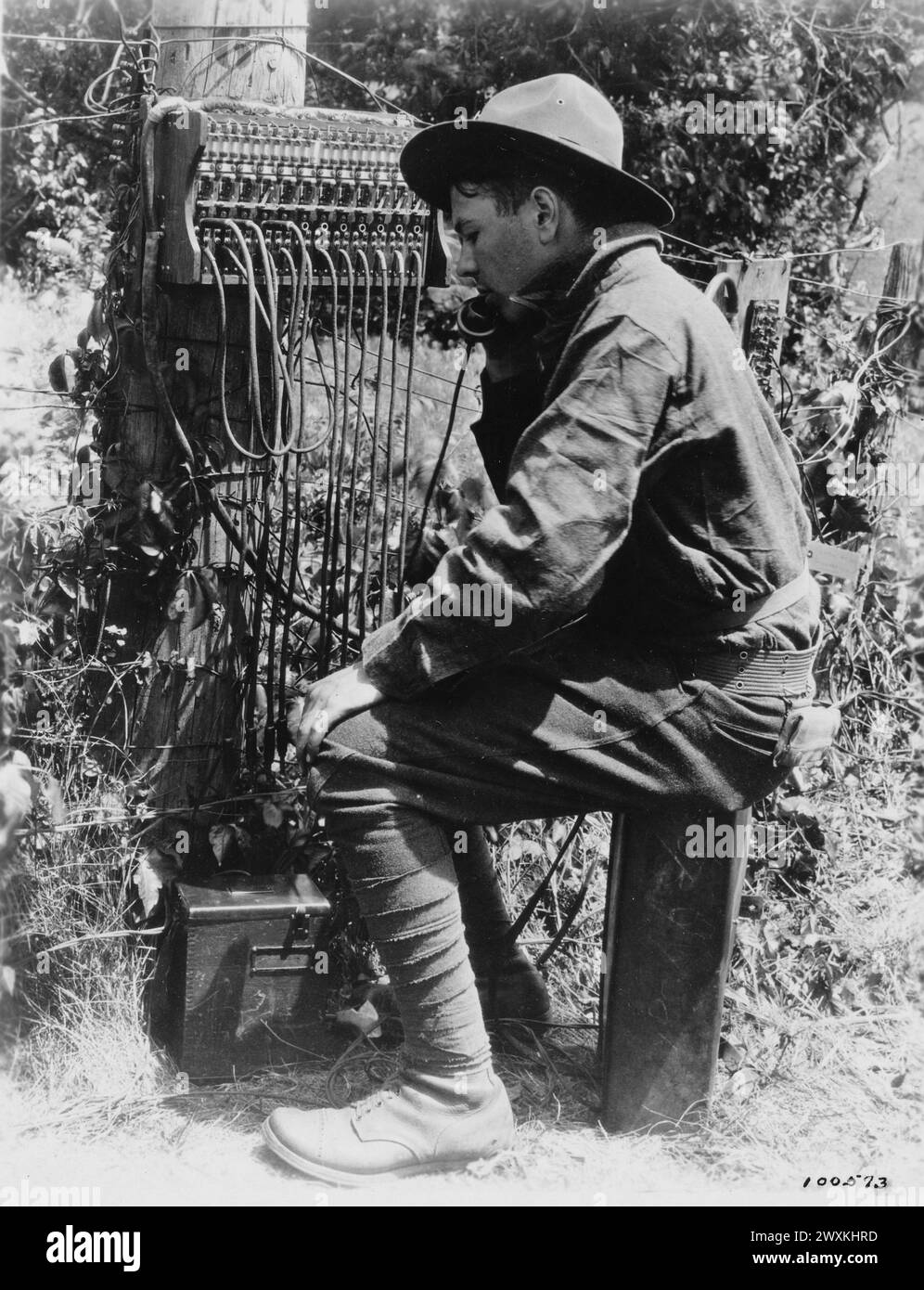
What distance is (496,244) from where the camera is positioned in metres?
2.99

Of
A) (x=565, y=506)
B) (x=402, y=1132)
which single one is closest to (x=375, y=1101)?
(x=402, y=1132)

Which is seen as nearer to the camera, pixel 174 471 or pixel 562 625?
pixel 562 625

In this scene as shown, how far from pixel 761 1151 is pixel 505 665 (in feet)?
4.41

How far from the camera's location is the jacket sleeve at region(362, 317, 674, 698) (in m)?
2.62

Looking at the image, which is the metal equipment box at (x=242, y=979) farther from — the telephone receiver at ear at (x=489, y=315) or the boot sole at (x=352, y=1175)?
the telephone receiver at ear at (x=489, y=315)

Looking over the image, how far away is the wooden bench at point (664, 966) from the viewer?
121 inches

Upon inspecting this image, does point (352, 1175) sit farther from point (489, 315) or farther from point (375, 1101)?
point (489, 315)

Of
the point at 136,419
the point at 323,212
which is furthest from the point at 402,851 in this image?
the point at 323,212

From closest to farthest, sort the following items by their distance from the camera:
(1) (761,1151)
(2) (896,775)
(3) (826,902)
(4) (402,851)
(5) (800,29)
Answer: (4) (402,851), (1) (761,1151), (3) (826,902), (2) (896,775), (5) (800,29)

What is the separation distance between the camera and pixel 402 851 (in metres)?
2.87

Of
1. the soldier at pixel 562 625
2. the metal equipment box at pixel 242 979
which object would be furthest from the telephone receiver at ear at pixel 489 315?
the metal equipment box at pixel 242 979

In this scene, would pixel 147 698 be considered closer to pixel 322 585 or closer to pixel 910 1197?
pixel 322 585

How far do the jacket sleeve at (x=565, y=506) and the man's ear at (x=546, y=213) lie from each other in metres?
0.40

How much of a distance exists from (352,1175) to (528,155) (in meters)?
2.27
